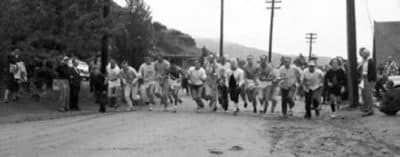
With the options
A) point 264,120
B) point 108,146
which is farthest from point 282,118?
point 108,146

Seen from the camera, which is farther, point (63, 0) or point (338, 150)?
point (63, 0)

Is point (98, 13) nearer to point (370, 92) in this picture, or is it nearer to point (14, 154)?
point (370, 92)

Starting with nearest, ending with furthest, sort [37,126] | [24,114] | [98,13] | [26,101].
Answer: [37,126], [24,114], [26,101], [98,13]

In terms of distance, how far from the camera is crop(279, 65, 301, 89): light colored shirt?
51.5 feet

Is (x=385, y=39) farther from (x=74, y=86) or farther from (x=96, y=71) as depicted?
(x=74, y=86)

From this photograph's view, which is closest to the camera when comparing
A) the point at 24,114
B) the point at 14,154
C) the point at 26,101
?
the point at 14,154

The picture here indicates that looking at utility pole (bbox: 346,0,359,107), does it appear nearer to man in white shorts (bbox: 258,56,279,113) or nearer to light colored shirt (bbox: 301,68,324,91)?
light colored shirt (bbox: 301,68,324,91)

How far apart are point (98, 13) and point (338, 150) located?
1287 cm

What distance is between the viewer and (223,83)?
17.0 metres

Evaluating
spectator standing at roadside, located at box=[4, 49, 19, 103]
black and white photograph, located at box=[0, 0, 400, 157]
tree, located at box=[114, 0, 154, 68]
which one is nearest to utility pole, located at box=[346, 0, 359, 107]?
black and white photograph, located at box=[0, 0, 400, 157]

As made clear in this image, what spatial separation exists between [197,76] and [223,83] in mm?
994

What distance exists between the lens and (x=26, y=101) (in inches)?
744

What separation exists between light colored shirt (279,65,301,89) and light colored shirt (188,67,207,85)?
8.90ft

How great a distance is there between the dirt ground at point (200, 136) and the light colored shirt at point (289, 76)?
1.03m
